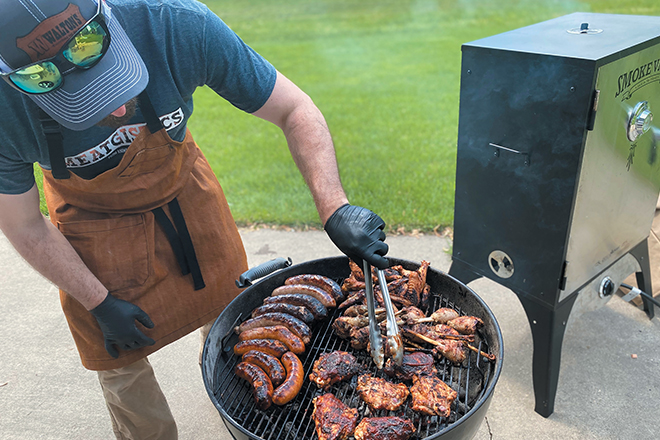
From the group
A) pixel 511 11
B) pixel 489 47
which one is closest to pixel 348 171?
pixel 489 47

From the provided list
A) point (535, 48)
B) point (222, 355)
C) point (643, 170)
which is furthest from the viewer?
point (643, 170)

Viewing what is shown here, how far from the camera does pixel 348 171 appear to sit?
5.33 metres

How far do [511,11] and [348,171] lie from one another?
9.39 metres

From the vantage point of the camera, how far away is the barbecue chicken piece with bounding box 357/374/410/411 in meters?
1.57

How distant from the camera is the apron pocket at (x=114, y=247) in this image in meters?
2.04

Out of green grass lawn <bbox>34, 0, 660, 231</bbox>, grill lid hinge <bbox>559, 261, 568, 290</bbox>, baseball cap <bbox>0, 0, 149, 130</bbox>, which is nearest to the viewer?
baseball cap <bbox>0, 0, 149, 130</bbox>

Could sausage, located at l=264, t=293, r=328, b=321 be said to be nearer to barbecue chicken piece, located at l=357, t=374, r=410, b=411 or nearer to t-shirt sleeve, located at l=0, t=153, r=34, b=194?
barbecue chicken piece, located at l=357, t=374, r=410, b=411

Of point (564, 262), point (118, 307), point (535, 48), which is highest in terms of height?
point (535, 48)

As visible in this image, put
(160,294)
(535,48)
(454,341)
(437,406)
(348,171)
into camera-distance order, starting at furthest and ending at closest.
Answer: (348,171) → (160,294) → (535,48) → (454,341) → (437,406)

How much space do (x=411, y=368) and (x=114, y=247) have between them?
137 cm

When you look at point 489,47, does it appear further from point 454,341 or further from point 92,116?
point 92,116

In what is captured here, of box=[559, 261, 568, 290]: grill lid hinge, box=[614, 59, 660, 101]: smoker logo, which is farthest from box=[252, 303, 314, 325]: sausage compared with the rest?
box=[614, 59, 660, 101]: smoker logo

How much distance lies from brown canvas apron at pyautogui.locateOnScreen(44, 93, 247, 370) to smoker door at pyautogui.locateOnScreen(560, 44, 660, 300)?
1697mm

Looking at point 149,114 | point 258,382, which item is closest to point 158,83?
point 149,114
